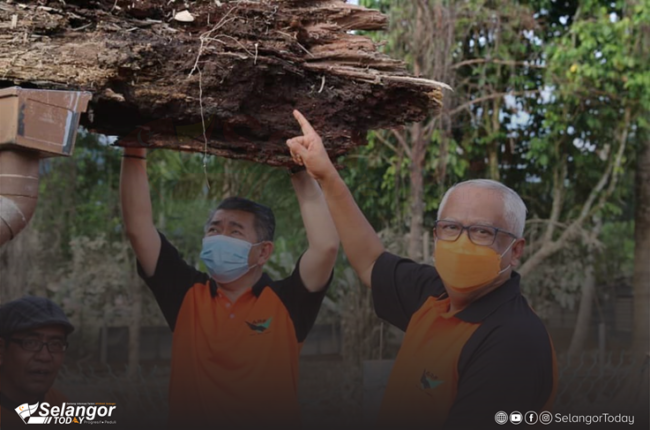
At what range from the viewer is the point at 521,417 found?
251 centimetres

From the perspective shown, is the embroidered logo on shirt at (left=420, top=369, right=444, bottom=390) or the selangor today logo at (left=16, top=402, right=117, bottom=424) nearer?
the embroidered logo on shirt at (left=420, top=369, right=444, bottom=390)

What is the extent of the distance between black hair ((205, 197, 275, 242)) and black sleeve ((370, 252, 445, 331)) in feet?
1.82

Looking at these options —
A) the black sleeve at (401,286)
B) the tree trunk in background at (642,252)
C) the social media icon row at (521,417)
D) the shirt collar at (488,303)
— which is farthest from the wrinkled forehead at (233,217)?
the tree trunk in background at (642,252)

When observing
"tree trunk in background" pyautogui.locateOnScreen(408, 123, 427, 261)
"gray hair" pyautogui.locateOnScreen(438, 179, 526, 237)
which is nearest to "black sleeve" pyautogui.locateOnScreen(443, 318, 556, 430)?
"gray hair" pyautogui.locateOnScreen(438, 179, 526, 237)

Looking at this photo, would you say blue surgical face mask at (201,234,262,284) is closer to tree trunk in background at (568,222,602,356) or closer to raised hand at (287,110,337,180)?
raised hand at (287,110,337,180)

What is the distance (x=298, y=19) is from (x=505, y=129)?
4689mm

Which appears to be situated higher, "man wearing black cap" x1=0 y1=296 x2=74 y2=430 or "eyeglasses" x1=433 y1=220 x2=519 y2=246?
"eyeglasses" x1=433 y1=220 x2=519 y2=246

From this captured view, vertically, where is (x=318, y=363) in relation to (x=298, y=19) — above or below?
below

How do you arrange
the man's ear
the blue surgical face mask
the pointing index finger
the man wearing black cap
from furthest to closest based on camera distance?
the blue surgical face mask
the man wearing black cap
the man's ear
the pointing index finger

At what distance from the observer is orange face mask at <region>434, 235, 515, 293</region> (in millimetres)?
2633

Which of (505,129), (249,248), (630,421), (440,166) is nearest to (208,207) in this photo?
(440,166)

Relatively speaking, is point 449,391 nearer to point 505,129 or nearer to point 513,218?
point 513,218

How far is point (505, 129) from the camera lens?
6934mm

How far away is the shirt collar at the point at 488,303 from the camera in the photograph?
264 centimetres
